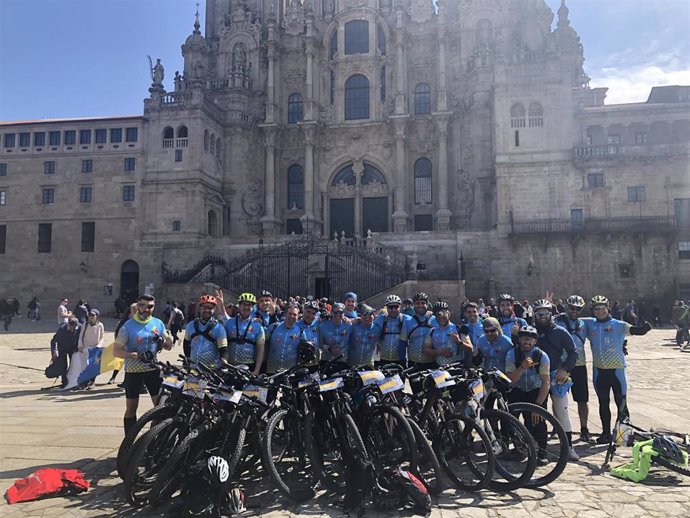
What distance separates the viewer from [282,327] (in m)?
7.40

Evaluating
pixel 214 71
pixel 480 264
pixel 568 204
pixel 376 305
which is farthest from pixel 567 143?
pixel 214 71

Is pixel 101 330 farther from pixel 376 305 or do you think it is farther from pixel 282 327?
pixel 376 305

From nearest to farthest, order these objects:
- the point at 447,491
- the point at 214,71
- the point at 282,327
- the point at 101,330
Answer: the point at 447,491 → the point at 282,327 → the point at 101,330 → the point at 214,71

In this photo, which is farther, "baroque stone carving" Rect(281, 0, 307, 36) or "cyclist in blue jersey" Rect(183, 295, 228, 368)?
"baroque stone carving" Rect(281, 0, 307, 36)

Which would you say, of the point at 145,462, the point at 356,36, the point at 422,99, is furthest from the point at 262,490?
the point at 356,36

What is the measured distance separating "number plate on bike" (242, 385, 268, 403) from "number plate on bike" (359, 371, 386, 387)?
1.08 meters

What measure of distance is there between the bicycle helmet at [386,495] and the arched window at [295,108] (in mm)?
36750

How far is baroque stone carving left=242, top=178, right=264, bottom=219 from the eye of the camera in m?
37.8

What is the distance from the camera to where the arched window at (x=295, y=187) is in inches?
1528

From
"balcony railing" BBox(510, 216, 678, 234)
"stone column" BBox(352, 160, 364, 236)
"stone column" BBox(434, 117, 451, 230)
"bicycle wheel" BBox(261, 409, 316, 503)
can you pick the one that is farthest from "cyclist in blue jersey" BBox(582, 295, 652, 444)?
"stone column" BBox(352, 160, 364, 236)

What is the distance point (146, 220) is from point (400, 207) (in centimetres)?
1717

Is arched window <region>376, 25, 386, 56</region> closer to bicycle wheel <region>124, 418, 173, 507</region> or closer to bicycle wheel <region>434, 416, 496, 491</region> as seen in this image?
bicycle wheel <region>434, 416, 496, 491</region>

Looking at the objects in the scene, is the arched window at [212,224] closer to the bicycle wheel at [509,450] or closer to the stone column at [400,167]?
the stone column at [400,167]

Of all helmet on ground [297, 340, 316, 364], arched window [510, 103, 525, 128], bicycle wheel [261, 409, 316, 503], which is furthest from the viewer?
arched window [510, 103, 525, 128]
